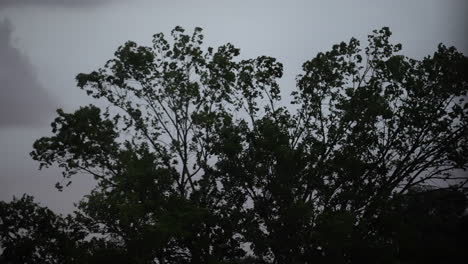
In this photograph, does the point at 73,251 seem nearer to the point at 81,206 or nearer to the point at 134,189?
the point at 81,206

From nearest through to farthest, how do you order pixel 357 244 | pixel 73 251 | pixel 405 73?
pixel 357 244, pixel 73 251, pixel 405 73

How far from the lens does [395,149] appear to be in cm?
1288

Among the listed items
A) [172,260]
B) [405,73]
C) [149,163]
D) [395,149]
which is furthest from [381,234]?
[149,163]

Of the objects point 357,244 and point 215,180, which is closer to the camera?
point 357,244

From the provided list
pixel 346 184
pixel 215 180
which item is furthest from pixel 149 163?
pixel 346 184

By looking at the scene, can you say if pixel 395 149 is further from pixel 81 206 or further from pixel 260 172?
pixel 81 206

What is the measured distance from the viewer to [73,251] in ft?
38.2

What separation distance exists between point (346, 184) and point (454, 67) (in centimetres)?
537

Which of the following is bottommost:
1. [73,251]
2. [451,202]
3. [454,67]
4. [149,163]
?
[451,202]

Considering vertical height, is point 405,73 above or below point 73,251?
above

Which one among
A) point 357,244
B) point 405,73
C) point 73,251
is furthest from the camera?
point 405,73

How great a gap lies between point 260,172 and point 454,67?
24.5 ft

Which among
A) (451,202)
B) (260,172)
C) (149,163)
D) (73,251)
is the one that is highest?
(149,163)

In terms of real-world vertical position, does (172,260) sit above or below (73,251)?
below
